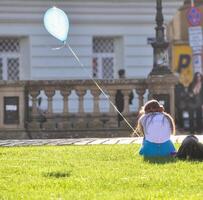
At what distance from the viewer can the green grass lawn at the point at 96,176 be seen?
786 centimetres

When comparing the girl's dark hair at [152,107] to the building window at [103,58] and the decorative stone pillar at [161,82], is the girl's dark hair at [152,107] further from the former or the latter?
the building window at [103,58]

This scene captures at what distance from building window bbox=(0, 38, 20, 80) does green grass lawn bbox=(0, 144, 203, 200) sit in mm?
13342

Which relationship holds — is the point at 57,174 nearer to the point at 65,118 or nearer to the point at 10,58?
the point at 65,118

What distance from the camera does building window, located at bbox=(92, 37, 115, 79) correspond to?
26.6 metres

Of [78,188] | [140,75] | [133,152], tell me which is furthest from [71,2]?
[78,188]

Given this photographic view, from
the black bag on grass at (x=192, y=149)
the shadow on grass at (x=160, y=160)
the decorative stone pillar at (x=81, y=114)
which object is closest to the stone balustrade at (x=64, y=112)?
the decorative stone pillar at (x=81, y=114)

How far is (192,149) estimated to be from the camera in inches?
433

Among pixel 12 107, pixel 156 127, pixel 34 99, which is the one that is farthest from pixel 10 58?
pixel 156 127

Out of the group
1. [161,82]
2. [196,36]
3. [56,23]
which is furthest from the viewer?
[196,36]

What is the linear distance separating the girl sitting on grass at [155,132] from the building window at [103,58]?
14.7 m

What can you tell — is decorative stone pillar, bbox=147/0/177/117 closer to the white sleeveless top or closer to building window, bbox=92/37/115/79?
the white sleeveless top

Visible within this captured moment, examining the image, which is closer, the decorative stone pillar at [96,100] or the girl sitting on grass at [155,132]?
the girl sitting on grass at [155,132]

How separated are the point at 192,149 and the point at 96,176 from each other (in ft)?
7.44

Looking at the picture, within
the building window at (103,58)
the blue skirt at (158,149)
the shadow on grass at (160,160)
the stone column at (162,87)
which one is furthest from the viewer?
the building window at (103,58)
